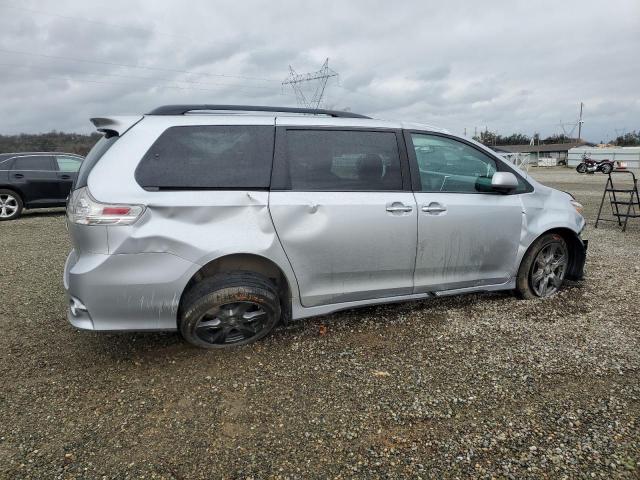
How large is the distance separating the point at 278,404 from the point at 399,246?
146 centimetres

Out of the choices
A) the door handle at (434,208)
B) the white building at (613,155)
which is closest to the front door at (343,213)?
the door handle at (434,208)

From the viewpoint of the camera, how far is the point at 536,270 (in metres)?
4.08

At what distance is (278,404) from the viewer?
2.57m

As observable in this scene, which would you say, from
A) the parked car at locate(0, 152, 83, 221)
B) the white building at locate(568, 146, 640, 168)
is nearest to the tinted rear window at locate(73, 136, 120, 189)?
the parked car at locate(0, 152, 83, 221)

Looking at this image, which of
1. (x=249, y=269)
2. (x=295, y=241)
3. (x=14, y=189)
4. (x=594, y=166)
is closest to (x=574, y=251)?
(x=295, y=241)

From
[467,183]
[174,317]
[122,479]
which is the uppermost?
[467,183]

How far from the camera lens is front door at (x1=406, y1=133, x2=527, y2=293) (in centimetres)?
344

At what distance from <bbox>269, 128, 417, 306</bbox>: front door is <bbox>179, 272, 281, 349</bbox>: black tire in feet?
0.92

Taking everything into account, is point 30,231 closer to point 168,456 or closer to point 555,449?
point 168,456

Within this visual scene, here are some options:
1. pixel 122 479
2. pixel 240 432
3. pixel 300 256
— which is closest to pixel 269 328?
pixel 300 256

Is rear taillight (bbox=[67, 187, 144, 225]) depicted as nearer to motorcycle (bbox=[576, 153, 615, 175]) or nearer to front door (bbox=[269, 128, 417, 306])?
front door (bbox=[269, 128, 417, 306])

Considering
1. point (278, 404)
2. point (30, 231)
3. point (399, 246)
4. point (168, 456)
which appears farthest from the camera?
point (30, 231)

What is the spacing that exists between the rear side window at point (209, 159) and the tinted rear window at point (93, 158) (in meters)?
0.31

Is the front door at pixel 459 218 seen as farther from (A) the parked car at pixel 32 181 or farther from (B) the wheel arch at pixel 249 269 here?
(A) the parked car at pixel 32 181
